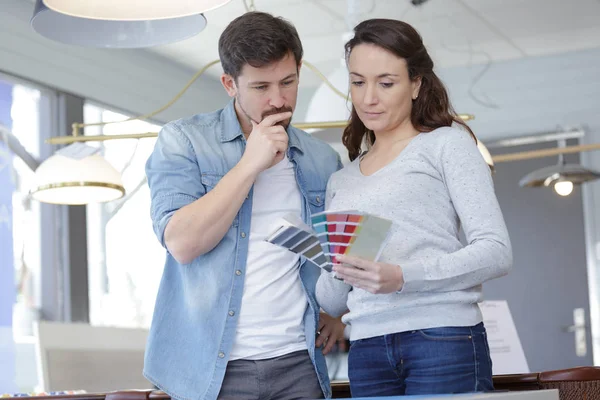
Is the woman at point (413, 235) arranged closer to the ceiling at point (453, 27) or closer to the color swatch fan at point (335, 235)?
the color swatch fan at point (335, 235)

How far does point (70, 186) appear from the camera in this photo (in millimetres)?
3969

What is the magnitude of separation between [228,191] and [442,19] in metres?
4.87

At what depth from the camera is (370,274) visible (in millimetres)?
1701

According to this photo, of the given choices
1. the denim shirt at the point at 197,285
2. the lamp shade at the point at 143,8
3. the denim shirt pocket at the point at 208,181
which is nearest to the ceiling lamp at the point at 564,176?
the denim shirt at the point at 197,285

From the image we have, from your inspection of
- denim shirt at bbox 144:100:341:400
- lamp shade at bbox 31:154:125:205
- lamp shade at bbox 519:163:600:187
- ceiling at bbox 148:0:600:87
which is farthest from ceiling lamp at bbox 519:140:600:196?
denim shirt at bbox 144:100:341:400

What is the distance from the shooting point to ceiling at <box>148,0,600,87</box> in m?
6.15

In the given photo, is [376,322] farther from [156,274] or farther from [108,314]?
[156,274]

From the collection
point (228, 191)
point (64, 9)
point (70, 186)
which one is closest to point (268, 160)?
point (228, 191)

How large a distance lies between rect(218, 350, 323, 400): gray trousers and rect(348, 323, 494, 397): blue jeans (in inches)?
6.2

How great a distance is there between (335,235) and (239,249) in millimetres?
396

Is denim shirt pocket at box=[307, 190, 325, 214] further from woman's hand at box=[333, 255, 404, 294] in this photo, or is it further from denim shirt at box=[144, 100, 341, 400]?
woman's hand at box=[333, 255, 404, 294]

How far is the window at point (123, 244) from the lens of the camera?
650 cm

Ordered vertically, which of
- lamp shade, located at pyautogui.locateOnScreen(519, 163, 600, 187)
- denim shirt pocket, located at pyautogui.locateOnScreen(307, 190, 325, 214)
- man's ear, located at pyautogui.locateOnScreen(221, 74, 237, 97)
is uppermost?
man's ear, located at pyautogui.locateOnScreen(221, 74, 237, 97)

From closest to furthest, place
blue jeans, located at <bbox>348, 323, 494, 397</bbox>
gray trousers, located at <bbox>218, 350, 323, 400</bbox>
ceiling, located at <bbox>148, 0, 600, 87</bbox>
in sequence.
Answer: blue jeans, located at <bbox>348, 323, 494, 397</bbox> → gray trousers, located at <bbox>218, 350, 323, 400</bbox> → ceiling, located at <bbox>148, 0, 600, 87</bbox>
